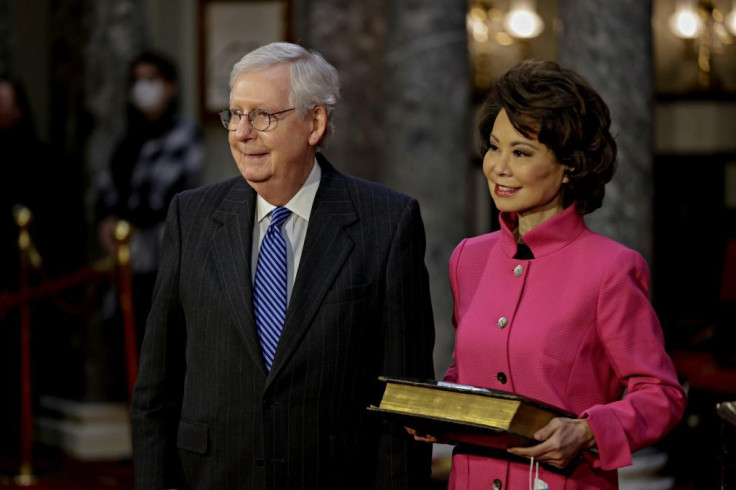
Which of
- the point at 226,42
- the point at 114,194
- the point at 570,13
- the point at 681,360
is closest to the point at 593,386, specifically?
the point at 570,13

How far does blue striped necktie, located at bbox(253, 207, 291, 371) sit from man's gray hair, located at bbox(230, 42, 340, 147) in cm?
25

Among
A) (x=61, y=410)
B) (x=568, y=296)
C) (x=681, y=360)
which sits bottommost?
(x=61, y=410)

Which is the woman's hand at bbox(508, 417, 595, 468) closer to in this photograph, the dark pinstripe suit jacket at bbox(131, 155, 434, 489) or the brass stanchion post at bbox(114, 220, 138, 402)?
the dark pinstripe suit jacket at bbox(131, 155, 434, 489)

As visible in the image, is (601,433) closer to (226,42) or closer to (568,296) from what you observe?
(568,296)

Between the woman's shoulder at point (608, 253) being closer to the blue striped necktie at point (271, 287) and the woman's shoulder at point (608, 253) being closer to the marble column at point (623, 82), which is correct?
the blue striped necktie at point (271, 287)

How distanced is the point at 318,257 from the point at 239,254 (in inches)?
6.8

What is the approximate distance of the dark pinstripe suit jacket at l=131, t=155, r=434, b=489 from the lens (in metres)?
2.81

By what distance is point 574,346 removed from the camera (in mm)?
2525

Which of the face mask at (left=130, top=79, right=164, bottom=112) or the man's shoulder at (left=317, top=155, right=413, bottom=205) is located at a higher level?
the face mask at (left=130, top=79, right=164, bottom=112)

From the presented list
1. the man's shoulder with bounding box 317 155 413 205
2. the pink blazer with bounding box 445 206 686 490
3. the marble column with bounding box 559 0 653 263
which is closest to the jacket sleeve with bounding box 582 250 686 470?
the pink blazer with bounding box 445 206 686 490

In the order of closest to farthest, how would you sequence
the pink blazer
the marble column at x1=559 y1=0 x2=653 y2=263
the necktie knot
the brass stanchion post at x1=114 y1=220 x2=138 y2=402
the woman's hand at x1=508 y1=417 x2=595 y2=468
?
the woman's hand at x1=508 y1=417 x2=595 y2=468 → the pink blazer → the necktie knot → the marble column at x1=559 y1=0 x2=653 y2=263 → the brass stanchion post at x1=114 y1=220 x2=138 y2=402

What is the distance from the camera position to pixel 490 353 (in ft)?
8.59

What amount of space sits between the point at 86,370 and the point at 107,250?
2.49ft

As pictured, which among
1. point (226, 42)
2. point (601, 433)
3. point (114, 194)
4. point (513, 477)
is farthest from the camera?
point (226, 42)
